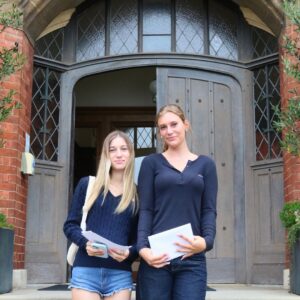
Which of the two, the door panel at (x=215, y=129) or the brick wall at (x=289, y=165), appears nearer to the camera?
the brick wall at (x=289, y=165)

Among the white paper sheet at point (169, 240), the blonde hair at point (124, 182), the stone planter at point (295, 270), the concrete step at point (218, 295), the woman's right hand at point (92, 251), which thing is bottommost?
the concrete step at point (218, 295)

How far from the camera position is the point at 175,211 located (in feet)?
8.96

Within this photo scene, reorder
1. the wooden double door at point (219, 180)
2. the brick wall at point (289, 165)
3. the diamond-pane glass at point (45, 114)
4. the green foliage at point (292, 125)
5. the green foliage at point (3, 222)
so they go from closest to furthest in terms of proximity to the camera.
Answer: the green foliage at point (292, 125)
the green foliage at point (3, 222)
the brick wall at point (289, 165)
the wooden double door at point (219, 180)
the diamond-pane glass at point (45, 114)

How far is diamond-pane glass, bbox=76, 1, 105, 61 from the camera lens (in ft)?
22.0

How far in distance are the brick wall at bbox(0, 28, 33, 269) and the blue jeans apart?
3.07 m

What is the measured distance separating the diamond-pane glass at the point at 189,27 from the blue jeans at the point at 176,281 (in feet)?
13.9

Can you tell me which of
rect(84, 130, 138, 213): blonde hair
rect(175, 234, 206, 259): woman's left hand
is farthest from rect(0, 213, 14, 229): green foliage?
rect(175, 234, 206, 259): woman's left hand

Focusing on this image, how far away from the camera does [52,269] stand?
612 cm

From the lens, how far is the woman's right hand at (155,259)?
8.68 feet

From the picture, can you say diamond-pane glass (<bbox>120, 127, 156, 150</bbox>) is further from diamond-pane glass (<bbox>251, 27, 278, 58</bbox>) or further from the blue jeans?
the blue jeans

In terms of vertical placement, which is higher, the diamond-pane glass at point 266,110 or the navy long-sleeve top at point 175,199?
the diamond-pane glass at point 266,110

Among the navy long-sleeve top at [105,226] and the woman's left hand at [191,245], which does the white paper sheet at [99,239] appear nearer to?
the navy long-sleeve top at [105,226]

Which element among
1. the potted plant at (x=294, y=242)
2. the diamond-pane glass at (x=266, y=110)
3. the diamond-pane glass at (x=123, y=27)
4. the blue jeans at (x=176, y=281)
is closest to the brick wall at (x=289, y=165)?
the diamond-pane glass at (x=266, y=110)

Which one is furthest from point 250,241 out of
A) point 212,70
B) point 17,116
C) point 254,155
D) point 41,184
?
point 17,116
